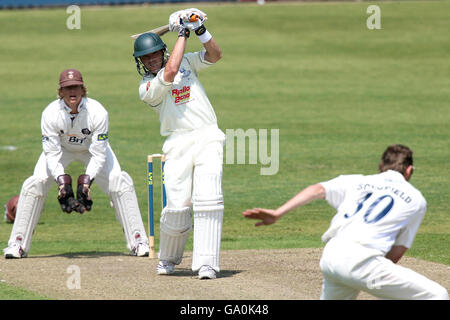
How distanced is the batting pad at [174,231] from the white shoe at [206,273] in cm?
50

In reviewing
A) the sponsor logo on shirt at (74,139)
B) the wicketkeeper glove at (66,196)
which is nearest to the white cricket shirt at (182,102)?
the wicketkeeper glove at (66,196)

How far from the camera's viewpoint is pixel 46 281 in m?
8.33

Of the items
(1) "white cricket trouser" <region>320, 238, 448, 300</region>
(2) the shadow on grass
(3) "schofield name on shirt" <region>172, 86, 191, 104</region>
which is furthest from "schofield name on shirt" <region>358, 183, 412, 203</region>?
(2) the shadow on grass

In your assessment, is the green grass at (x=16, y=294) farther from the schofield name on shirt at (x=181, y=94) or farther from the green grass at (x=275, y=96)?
the schofield name on shirt at (x=181, y=94)

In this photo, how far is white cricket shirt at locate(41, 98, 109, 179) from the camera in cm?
986

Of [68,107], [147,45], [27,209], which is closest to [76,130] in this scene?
[68,107]

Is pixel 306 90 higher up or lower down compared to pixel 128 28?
lower down

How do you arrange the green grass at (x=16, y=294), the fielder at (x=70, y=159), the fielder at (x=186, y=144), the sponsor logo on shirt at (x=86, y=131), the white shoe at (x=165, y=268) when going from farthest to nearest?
the sponsor logo on shirt at (x=86, y=131) < the fielder at (x=70, y=159) < the white shoe at (x=165, y=268) < the fielder at (x=186, y=144) < the green grass at (x=16, y=294)

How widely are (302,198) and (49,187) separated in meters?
5.16

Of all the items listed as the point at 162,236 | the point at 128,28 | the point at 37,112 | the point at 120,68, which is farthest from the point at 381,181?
the point at 128,28

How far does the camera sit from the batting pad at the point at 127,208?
1027 centimetres

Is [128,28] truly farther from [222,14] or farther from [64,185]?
[64,185]

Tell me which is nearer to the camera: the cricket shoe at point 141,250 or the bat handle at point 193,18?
the bat handle at point 193,18

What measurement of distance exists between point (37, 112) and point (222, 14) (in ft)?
62.3
